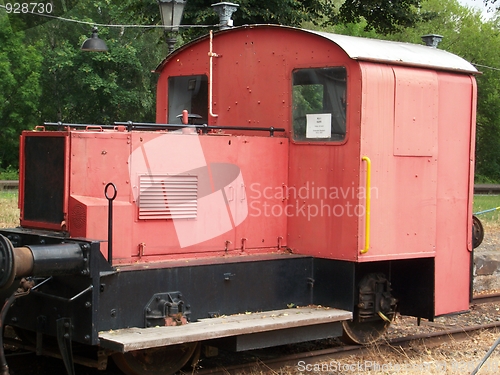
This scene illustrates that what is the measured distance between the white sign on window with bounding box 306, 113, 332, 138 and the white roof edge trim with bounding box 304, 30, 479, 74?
640mm

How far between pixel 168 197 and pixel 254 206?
0.96 meters

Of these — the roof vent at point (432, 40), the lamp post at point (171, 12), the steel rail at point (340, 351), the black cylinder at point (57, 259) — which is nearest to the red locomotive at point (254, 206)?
the black cylinder at point (57, 259)

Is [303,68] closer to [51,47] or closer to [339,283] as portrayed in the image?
[339,283]

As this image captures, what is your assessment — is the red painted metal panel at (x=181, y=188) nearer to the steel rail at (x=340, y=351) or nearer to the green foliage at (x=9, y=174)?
the steel rail at (x=340, y=351)

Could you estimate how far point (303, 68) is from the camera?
6.80 metres

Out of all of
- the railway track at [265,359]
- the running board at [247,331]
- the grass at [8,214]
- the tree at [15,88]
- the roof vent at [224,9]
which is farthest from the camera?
the tree at [15,88]

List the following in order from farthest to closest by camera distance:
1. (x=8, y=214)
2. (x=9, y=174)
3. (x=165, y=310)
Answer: (x=9, y=174), (x=8, y=214), (x=165, y=310)

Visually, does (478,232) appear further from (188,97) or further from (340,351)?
(188,97)

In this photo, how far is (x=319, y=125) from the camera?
6719 millimetres

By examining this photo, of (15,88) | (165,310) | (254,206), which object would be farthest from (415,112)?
(15,88)

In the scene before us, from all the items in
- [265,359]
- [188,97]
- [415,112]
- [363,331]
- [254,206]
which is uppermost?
[188,97]

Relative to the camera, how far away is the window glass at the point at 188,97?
24.5 feet

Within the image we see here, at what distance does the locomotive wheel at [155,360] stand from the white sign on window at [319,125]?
2.24 metres

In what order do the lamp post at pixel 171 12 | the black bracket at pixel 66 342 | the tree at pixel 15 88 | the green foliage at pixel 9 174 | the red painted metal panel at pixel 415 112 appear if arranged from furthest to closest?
the tree at pixel 15 88 → the green foliage at pixel 9 174 → the lamp post at pixel 171 12 → the red painted metal panel at pixel 415 112 → the black bracket at pixel 66 342
